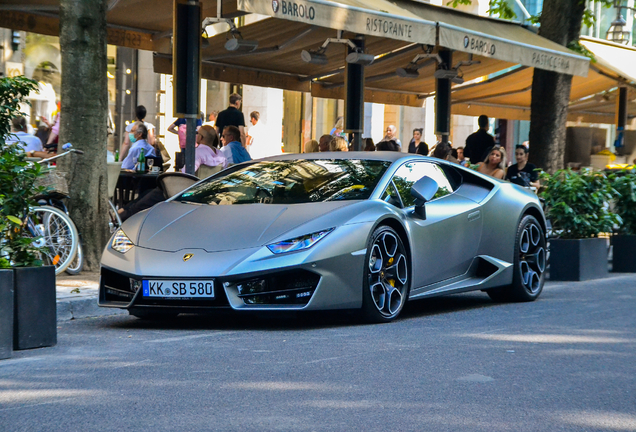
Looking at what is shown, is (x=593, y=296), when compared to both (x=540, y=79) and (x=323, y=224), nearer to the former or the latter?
(x=323, y=224)

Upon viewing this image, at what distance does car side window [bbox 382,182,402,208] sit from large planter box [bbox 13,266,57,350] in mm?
2569

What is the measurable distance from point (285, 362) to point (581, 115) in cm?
2339

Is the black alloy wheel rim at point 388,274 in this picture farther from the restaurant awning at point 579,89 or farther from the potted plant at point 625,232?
the restaurant awning at point 579,89

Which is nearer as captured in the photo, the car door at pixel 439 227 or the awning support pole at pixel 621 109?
the car door at pixel 439 227

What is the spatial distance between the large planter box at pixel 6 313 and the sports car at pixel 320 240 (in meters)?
1.01

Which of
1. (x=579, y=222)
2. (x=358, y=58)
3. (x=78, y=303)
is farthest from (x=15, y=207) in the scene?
(x=358, y=58)

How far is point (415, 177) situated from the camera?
330 inches

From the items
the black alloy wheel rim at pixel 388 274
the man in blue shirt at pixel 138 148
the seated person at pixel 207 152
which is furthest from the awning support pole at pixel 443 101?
the black alloy wheel rim at pixel 388 274

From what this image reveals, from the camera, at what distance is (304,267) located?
270 inches

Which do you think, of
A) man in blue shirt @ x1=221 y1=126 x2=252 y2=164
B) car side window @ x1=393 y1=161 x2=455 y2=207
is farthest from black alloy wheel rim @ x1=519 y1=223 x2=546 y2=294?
man in blue shirt @ x1=221 y1=126 x2=252 y2=164

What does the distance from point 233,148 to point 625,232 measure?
5.27 m

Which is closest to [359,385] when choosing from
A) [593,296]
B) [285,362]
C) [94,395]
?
[285,362]

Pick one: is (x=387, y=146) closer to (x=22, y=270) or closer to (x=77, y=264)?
(x=77, y=264)

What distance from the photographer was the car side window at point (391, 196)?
782 centimetres
